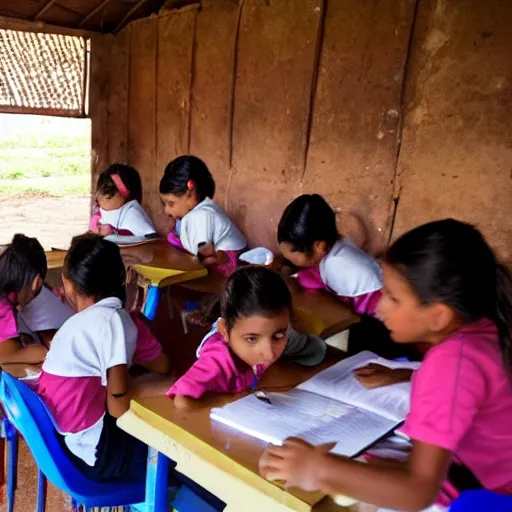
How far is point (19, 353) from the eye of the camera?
1.76 metres

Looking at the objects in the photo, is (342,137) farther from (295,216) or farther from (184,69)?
(184,69)

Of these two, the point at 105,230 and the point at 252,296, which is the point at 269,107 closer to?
the point at 105,230

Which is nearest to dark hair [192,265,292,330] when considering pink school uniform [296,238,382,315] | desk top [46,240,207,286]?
pink school uniform [296,238,382,315]

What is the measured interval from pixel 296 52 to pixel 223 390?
2557 mm

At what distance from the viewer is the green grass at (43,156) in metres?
8.83

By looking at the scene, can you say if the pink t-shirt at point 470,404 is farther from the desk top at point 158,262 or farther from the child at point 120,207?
the child at point 120,207

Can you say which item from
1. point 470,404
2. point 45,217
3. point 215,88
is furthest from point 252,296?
point 45,217

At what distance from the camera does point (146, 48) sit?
461cm

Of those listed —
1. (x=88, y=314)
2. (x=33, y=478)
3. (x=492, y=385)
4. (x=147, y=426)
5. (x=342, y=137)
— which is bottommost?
(x=33, y=478)

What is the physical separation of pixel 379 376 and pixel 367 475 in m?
0.48

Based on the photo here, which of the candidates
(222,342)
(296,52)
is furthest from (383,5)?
(222,342)

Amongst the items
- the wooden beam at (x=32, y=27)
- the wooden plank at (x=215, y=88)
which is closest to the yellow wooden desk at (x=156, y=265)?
the wooden plank at (x=215, y=88)

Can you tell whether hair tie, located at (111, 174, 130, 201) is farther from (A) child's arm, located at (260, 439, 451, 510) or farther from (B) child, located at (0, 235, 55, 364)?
(A) child's arm, located at (260, 439, 451, 510)

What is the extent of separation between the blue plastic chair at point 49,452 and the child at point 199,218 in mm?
1532
